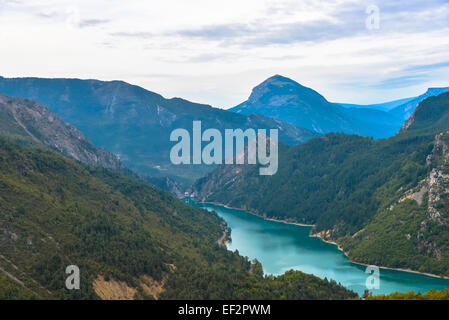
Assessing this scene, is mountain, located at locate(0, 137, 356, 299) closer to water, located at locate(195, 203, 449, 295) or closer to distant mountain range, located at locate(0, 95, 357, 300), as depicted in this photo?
distant mountain range, located at locate(0, 95, 357, 300)

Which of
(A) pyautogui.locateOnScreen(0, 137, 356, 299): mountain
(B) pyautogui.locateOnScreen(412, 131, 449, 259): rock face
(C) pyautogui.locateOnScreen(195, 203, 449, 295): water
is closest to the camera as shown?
(A) pyautogui.locateOnScreen(0, 137, 356, 299): mountain

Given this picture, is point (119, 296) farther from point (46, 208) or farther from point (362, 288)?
point (362, 288)

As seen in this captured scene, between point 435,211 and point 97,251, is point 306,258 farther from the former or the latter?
point 97,251

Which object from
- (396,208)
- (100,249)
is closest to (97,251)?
(100,249)

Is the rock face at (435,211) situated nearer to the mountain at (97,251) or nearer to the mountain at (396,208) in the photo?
the mountain at (396,208)

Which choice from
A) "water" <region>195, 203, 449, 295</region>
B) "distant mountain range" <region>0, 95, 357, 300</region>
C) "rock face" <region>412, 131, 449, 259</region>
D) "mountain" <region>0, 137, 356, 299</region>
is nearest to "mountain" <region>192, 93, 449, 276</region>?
"rock face" <region>412, 131, 449, 259</region>
